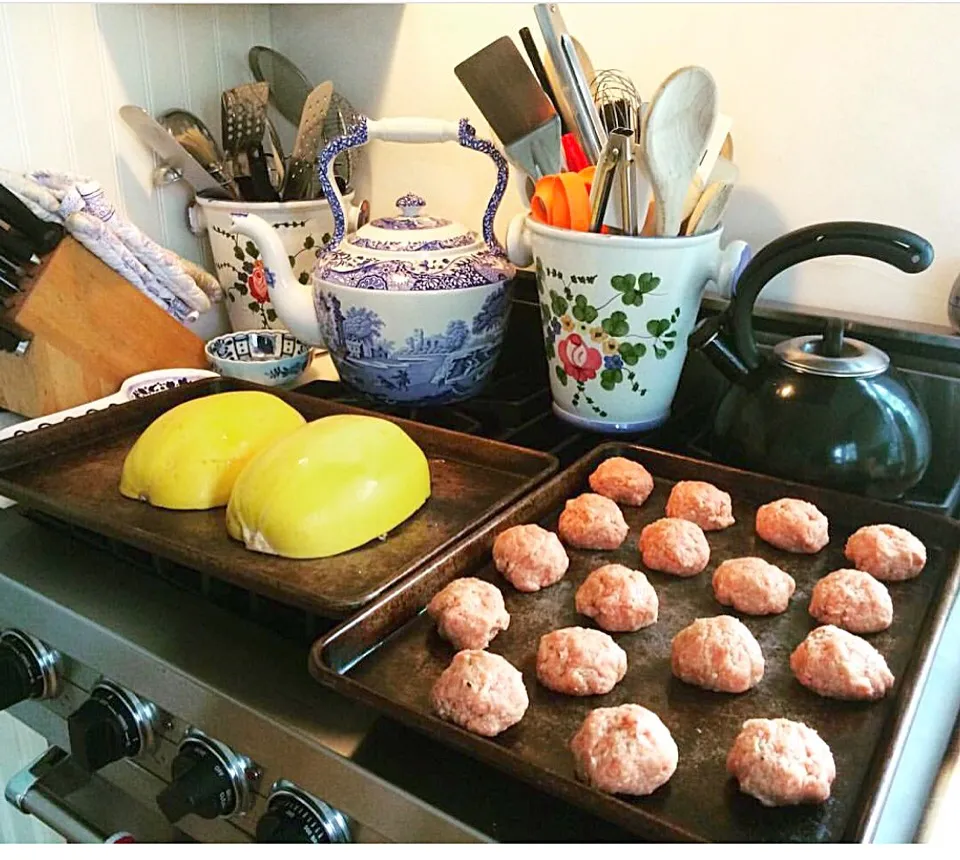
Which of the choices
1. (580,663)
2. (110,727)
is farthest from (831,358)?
(110,727)

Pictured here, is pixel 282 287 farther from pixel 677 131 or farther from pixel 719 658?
pixel 719 658

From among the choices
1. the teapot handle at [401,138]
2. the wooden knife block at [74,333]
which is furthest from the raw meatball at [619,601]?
the wooden knife block at [74,333]

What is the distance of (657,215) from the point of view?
0.75 m

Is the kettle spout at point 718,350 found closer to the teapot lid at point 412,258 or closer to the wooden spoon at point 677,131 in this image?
the wooden spoon at point 677,131

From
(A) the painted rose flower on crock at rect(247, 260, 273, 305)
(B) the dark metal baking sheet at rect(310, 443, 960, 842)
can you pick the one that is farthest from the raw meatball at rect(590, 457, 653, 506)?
(A) the painted rose flower on crock at rect(247, 260, 273, 305)

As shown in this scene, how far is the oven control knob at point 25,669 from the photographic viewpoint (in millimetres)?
644

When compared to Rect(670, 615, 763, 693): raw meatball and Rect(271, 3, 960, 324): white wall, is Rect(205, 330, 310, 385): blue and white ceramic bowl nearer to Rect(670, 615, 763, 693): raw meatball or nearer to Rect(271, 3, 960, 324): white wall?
Rect(271, 3, 960, 324): white wall

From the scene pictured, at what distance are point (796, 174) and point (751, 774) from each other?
629 mm

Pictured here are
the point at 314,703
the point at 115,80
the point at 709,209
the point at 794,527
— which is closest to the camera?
the point at 314,703

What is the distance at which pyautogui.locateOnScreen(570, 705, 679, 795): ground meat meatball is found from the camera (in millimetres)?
430

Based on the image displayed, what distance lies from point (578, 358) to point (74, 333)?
0.52 m

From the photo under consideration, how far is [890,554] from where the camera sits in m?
0.61

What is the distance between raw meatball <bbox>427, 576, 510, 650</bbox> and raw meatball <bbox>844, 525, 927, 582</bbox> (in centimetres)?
25

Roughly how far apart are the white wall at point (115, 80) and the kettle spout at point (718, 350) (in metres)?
0.69
